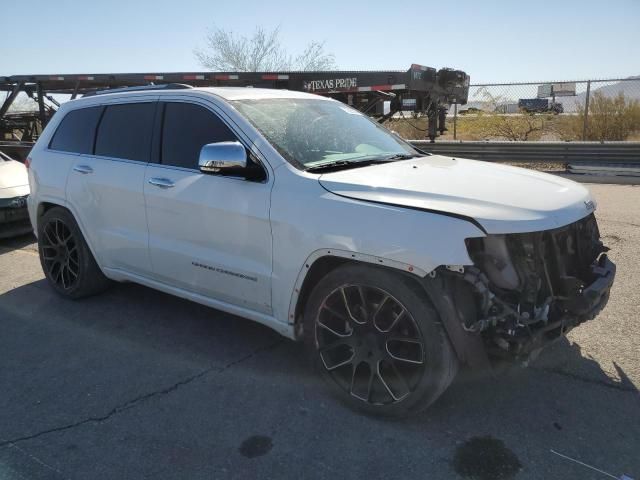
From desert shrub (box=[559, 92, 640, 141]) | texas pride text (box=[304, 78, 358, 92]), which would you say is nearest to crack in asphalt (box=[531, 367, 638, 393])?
texas pride text (box=[304, 78, 358, 92])

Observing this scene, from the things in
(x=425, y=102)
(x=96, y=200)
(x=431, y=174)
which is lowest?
(x=96, y=200)

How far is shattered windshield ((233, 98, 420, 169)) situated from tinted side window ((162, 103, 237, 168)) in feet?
0.70

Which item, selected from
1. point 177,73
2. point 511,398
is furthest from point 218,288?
point 177,73

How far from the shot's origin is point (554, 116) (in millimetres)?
16250

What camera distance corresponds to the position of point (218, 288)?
3.69 meters

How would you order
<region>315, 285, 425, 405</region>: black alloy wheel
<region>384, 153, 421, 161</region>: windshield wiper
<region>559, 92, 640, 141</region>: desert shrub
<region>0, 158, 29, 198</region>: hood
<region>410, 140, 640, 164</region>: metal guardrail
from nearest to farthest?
<region>315, 285, 425, 405</region>: black alloy wheel, <region>384, 153, 421, 161</region>: windshield wiper, <region>0, 158, 29, 198</region>: hood, <region>410, 140, 640, 164</region>: metal guardrail, <region>559, 92, 640, 141</region>: desert shrub

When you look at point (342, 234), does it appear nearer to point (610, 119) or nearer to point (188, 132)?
point (188, 132)

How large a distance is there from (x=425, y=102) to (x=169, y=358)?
909 centimetres

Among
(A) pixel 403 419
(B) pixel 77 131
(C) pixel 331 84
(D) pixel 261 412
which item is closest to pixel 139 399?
(D) pixel 261 412

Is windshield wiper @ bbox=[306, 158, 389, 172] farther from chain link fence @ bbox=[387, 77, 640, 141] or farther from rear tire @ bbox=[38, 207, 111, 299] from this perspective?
chain link fence @ bbox=[387, 77, 640, 141]

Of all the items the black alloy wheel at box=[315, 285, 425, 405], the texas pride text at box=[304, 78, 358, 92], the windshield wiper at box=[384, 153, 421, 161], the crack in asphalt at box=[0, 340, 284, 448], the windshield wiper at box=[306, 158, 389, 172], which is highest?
the texas pride text at box=[304, 78, 358, 92]

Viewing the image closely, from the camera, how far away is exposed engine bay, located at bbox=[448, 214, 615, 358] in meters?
2.70

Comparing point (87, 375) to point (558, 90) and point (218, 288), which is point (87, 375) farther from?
point (558, 90)

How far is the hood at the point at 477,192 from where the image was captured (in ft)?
9.01
